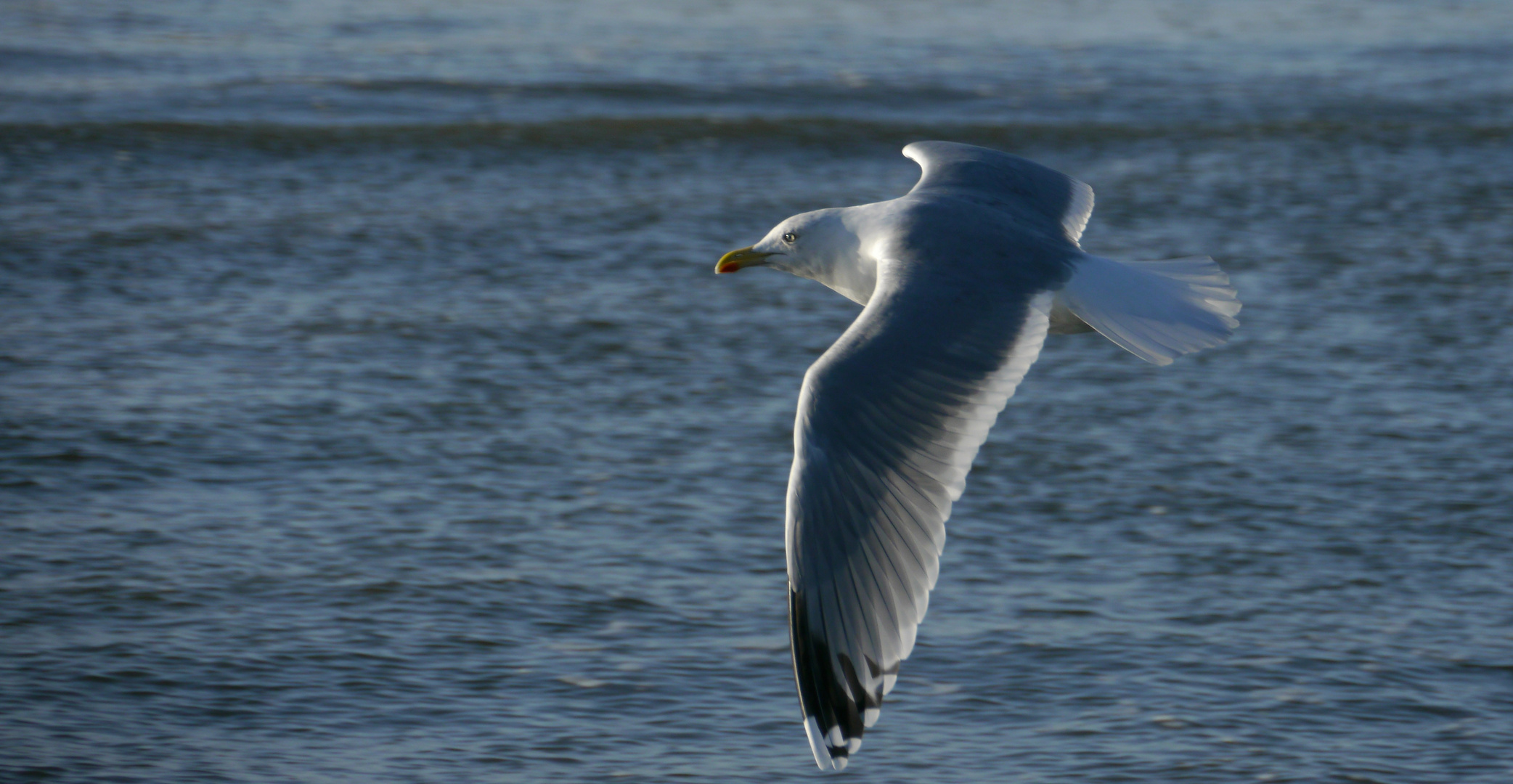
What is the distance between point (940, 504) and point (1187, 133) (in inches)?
319

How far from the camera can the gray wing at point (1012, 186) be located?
14.1ft

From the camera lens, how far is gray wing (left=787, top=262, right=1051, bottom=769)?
327cm

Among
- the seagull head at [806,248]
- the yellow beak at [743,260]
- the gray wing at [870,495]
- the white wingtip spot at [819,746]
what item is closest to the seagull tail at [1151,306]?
the gray wing at [870,495]

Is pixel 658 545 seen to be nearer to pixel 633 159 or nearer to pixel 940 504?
pixel 940 504

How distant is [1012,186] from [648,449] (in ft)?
6.10

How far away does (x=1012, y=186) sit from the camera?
451 cm

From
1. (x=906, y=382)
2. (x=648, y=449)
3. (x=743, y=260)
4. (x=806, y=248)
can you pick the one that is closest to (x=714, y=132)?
(x=648, y=449)

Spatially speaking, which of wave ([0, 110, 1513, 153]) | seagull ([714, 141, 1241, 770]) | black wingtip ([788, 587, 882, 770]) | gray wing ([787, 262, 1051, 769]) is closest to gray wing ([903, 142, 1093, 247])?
seagull ([714, 141, 1241, 770])

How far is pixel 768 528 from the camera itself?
5.29 meters

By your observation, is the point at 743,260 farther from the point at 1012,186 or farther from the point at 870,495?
the point at 870,495

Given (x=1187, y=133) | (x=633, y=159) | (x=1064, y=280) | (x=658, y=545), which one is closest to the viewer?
(x=1064, y=280)

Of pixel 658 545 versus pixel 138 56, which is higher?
pixel 138 56

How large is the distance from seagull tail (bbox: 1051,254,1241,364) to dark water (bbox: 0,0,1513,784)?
99 cm

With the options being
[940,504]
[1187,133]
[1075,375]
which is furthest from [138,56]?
[940,504]
